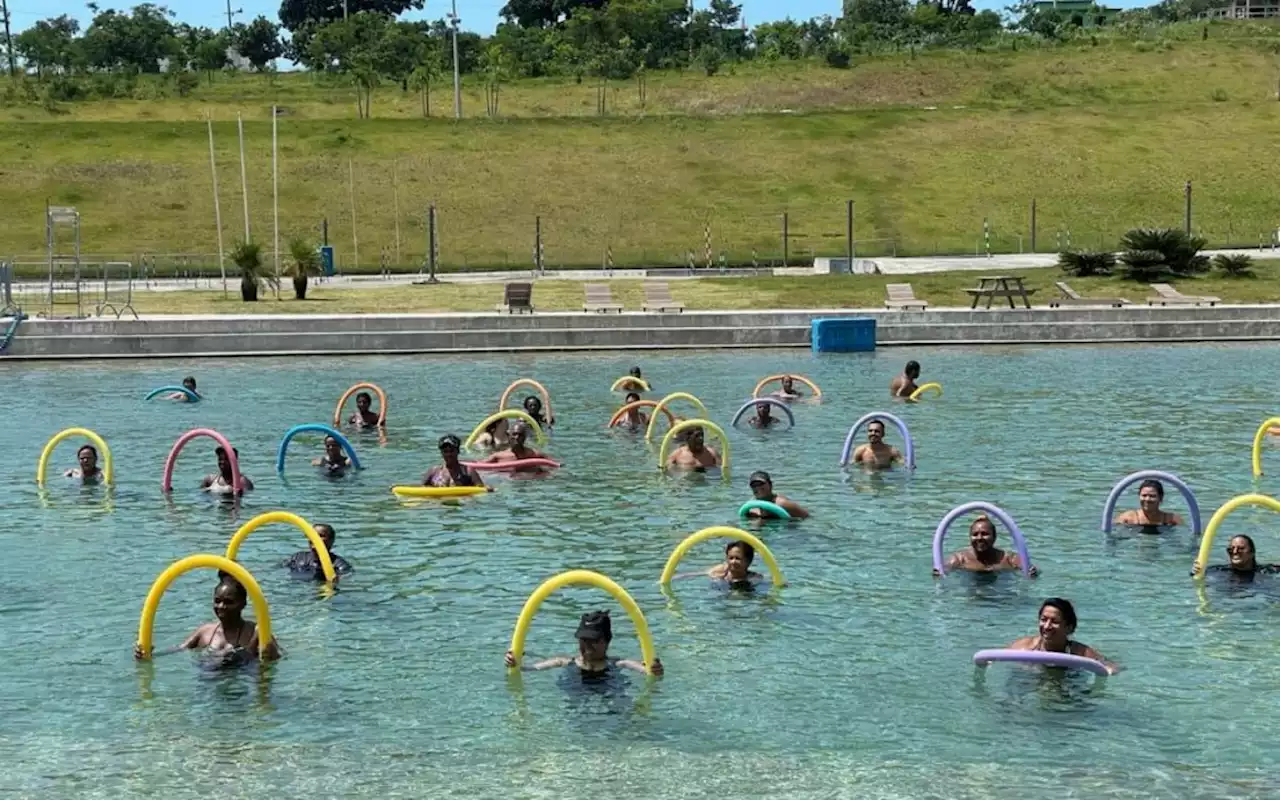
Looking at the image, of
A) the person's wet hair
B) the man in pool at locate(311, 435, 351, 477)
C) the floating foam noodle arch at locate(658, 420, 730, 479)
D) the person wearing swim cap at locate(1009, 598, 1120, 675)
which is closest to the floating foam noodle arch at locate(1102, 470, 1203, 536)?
the person wearing swim cap at locate(1009, 598, 1120, 675)

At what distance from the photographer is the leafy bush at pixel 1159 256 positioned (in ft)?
125

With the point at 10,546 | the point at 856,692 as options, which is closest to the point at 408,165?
the point at 10,546

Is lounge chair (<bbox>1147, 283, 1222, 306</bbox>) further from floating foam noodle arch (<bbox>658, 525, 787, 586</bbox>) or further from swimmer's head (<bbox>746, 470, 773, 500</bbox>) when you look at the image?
floating foam noodle arch (<bbox>658, 525, 787, 586</bbox>)

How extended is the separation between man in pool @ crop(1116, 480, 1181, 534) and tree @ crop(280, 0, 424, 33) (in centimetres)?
13616

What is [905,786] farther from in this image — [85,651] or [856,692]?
[85,651]

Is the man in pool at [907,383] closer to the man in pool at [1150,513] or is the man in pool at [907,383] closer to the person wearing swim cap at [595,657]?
the man in pool at [1150,513]

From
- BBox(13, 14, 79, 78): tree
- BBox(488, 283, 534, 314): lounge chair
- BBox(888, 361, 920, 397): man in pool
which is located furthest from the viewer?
BBox(13, 14, 79, 78): tree

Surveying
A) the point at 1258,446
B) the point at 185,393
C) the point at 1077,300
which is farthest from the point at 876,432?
the point at 1077,300

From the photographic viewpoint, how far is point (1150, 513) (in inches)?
591

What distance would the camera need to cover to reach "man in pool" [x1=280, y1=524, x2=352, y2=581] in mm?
13469

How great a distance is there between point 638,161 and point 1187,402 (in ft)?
171

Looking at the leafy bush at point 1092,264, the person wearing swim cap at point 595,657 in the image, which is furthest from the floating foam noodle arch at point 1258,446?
the leafy bush at point 1092,264

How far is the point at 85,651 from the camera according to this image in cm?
1182

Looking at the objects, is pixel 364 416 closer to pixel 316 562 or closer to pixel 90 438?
pixel 90 438
